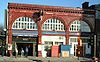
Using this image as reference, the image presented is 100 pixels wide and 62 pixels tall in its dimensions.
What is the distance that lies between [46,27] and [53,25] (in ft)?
4.86

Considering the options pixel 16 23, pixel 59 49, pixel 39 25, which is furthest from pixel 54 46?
pixel 16 23

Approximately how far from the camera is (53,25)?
179ft

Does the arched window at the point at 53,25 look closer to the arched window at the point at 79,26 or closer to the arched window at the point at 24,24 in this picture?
the arched window at the point at 79,26

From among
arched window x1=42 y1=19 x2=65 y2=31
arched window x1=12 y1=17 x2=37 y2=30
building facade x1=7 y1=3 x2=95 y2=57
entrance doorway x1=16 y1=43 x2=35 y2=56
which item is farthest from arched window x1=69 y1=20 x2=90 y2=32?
entrance doorway x1=16 y1=43 x2=35 y2=56

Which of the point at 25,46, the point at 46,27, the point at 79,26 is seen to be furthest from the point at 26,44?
the point at 79,26

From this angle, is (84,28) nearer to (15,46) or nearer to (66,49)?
(66,49)

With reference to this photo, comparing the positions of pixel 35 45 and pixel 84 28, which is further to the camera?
pixel 84 28

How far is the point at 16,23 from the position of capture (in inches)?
2051

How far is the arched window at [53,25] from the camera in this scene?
54000mm

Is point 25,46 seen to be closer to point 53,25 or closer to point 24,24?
point 24,24

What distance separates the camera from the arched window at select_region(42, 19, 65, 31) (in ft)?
177

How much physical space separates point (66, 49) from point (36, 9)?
944 cm

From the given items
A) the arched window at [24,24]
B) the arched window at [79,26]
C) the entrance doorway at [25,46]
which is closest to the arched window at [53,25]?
the arched window at [79,26]

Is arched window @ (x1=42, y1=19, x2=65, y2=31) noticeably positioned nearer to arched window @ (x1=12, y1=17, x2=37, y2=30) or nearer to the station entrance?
arched window @ (x1=12, y1=17, x2=37, y2=30)
